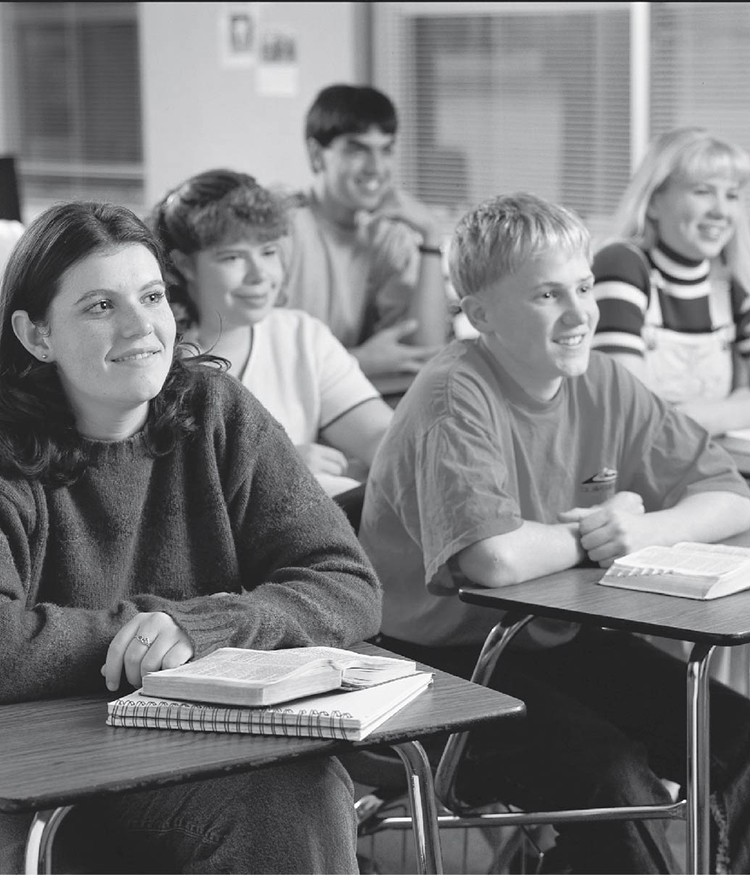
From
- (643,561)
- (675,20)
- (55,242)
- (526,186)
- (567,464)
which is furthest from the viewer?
(526,186)

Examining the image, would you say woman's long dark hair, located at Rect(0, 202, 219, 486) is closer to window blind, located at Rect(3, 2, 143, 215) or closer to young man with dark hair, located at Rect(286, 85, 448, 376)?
young man with dark hair, located at Rect(286, 85, 448, 376)

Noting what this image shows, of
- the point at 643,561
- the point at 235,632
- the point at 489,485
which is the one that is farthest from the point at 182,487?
the point at 643,561

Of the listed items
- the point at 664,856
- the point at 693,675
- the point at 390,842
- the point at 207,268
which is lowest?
the point at 390,842

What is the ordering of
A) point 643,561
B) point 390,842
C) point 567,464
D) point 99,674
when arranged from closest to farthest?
point 99,674
point 643,561
point 567,464
point 390,842

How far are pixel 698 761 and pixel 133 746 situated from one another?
0.80 metres

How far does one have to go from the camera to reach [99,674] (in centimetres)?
157

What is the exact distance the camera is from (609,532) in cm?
206

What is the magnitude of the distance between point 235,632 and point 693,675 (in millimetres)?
576

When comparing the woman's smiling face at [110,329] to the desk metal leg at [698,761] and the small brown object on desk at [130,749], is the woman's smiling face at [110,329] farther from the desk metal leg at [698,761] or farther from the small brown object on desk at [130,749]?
the desk metal leg at [698,761]

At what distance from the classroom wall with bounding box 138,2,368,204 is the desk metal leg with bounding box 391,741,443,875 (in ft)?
15.9

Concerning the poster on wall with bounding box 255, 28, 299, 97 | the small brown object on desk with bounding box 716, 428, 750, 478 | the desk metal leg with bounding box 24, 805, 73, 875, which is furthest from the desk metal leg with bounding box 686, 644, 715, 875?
the poster on wall with bounding box 255, 28, 299, 97

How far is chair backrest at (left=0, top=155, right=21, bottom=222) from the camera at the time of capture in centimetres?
459

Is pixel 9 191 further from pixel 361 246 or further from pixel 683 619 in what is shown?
pixel 683 619

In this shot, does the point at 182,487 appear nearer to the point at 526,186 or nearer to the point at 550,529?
the point at 550,529
